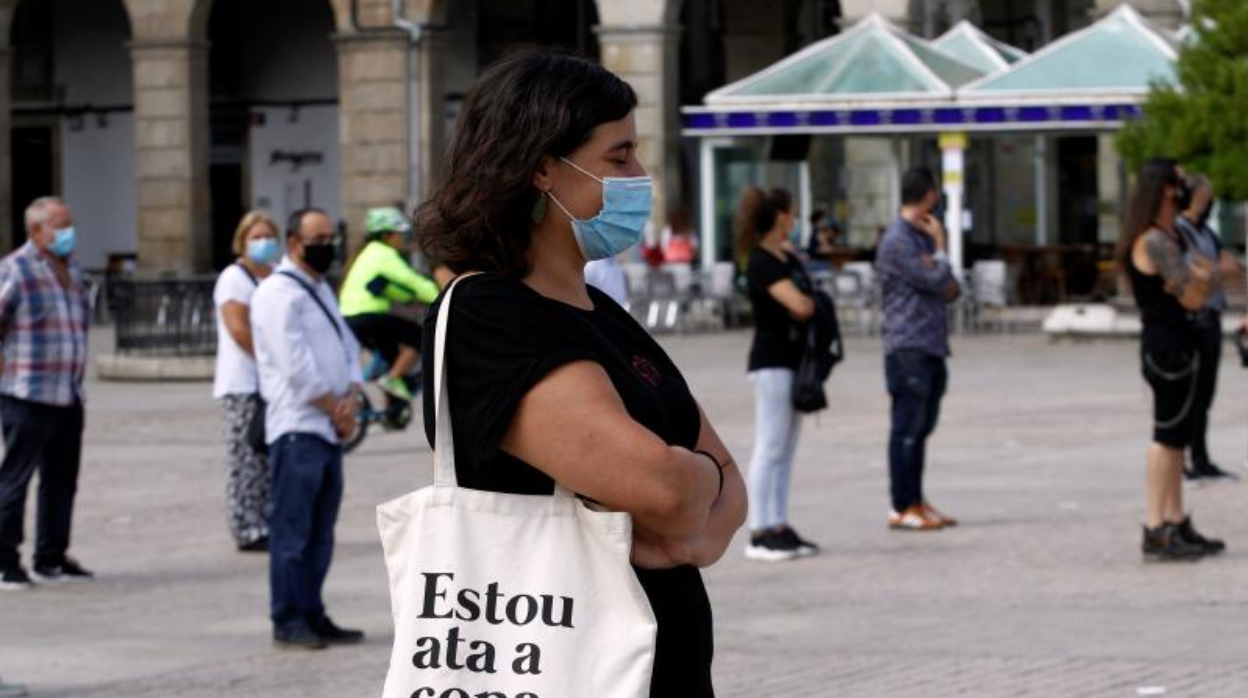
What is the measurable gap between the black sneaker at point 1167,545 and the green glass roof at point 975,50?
73.0ft

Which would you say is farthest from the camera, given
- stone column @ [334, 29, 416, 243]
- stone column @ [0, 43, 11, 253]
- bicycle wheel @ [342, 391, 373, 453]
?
stone column @ [0, 43, 11, 253]

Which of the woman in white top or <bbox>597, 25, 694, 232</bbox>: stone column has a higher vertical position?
<bbox>597, 25, 694, 232</bbox>: stone column

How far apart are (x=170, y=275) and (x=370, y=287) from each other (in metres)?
21.7

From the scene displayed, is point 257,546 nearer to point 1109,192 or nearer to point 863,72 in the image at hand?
point 863,72

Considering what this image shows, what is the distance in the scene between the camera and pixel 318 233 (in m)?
10.7

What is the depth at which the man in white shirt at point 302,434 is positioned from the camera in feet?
33.7

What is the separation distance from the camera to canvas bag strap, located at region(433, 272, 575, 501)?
3893 mm

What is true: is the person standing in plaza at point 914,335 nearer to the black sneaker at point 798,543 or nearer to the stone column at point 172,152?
the black sneaker at point 798,543

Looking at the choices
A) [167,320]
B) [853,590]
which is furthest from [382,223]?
[167,320]

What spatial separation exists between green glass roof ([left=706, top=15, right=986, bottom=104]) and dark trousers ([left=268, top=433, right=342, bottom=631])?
2248cm

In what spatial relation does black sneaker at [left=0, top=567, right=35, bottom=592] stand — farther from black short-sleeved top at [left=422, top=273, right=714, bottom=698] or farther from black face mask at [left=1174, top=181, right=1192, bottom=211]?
black short-sleeved top at [left=422, top=273, right=714, bottom=698]

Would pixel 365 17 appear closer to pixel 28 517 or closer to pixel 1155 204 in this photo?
pixel 28 517

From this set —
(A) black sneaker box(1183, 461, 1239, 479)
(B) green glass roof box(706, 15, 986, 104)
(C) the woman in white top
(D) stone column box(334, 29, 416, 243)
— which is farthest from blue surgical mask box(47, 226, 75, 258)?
(D) stone column box(334, 29, 416, 243)

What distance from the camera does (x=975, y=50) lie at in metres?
35.1
